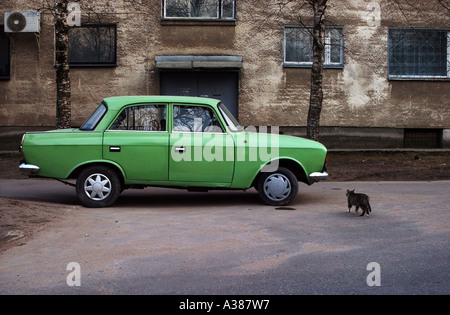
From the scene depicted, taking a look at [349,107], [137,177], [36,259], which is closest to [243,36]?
[349,107]

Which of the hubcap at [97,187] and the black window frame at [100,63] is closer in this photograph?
the hubcap at [97,187]

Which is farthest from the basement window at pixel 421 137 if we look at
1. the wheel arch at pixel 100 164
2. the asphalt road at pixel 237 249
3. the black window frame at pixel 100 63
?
the wheel arch at pixel 100 164

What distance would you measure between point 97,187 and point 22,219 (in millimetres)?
1680

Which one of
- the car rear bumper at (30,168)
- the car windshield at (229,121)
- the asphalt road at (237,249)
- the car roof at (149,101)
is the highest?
the car roof at (149,101)

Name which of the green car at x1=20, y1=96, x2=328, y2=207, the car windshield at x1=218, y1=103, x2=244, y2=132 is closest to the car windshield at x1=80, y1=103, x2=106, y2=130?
Answer: the green car at x1=20, y1=96, x2=328, y2=207

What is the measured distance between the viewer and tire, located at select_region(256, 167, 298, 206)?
33.8 ft

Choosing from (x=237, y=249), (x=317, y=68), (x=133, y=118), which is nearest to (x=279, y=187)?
(x=133, y=118)

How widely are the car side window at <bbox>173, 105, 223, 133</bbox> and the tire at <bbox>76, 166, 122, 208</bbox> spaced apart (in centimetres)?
123

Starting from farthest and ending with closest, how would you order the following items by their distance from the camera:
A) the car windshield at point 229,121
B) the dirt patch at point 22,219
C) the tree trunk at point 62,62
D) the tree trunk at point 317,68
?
the tree trunk at point 317,68 < the tree trunk at point 62,62 < the car windshield at point 229,121 < the dirt patch at point 22,219

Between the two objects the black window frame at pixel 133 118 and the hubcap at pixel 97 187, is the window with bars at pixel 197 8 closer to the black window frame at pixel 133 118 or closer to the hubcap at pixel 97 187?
the black window frame at pixel 133 118

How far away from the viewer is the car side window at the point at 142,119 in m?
10.3

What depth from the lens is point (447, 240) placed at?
24.6ft

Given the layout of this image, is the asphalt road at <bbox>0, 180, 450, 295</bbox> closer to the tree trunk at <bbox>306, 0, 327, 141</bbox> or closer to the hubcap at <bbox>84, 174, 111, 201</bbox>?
the hubcap at <bbox>84, 174, 111, 201</bbox>

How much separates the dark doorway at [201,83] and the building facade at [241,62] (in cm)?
3
